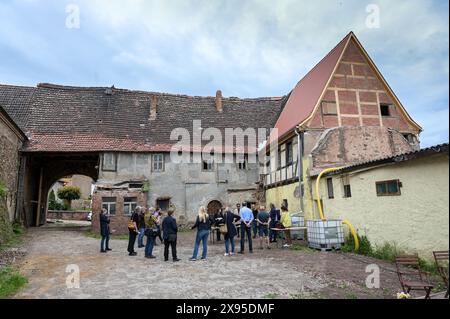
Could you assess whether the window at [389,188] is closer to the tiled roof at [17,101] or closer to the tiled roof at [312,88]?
the tiled roof at [312,88]

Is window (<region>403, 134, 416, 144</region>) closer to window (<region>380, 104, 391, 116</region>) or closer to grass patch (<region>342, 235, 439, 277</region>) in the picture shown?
window (<region>380, 104, 391, 116</region>)

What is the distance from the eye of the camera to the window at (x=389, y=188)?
9.02m

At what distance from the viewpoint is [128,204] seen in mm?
18484

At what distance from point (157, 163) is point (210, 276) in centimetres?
1355

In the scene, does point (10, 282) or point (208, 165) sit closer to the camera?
point (10, 282)

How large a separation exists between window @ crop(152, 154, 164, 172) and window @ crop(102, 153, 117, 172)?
2.28 metres

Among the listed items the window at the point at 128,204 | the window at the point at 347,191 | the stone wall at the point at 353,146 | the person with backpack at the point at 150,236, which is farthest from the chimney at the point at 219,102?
the person with backpack at the point at 150,236

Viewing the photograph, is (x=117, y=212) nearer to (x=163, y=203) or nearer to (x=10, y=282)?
(x=163, y=203)

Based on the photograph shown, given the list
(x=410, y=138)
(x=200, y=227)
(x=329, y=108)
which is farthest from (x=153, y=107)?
(x=410, y=138)

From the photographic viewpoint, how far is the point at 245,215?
10648 mm

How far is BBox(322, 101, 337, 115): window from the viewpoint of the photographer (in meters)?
15.2

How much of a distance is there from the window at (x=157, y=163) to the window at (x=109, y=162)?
2284 millimetres

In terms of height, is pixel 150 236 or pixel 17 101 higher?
pixel 17 101
